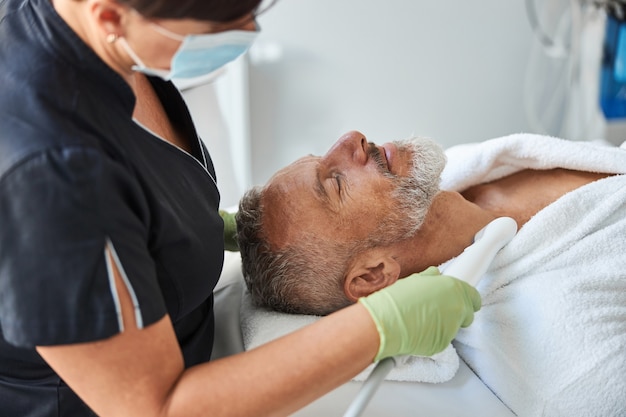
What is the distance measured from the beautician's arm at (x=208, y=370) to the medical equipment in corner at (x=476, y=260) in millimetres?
43

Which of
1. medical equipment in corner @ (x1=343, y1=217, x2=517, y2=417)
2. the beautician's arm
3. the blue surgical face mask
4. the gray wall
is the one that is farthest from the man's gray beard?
the gray wall

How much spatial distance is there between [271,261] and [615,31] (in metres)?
1.98

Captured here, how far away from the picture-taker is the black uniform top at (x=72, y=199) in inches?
28.2

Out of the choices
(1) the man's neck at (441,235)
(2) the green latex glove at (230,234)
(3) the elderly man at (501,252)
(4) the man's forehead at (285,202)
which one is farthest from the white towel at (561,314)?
(2) the green latex glove at (230,234)

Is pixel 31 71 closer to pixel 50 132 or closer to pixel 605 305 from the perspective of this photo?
pixel 50 132

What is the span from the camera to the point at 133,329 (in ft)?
2.50

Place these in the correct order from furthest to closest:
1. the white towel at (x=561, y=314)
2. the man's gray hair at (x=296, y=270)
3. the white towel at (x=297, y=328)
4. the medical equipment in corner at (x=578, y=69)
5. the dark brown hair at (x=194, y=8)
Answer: the medical equipment in corner at (x=578, y=69) → the man's gray hair at (x=296, y=270) → the white towel at (x=297, y=328) → the white towel at (x=561, y=314) → the dark brown hair at (x=194, y=8)

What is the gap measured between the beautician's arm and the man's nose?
52cm

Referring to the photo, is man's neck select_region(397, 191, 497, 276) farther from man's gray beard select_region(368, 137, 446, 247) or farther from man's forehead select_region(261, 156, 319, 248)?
man's forehead select_region(261, 156, 319, 248)

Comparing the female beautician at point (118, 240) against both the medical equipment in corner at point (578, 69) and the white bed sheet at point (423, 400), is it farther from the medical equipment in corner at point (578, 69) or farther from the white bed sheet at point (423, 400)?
the medical equipment in corner at point (578, 69)

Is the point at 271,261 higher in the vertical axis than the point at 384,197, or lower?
lower

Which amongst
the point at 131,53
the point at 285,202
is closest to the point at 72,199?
the point at 131,53

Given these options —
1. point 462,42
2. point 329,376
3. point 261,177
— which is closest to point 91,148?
point 329,376

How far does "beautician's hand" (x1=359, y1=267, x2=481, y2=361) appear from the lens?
90 centimetres
